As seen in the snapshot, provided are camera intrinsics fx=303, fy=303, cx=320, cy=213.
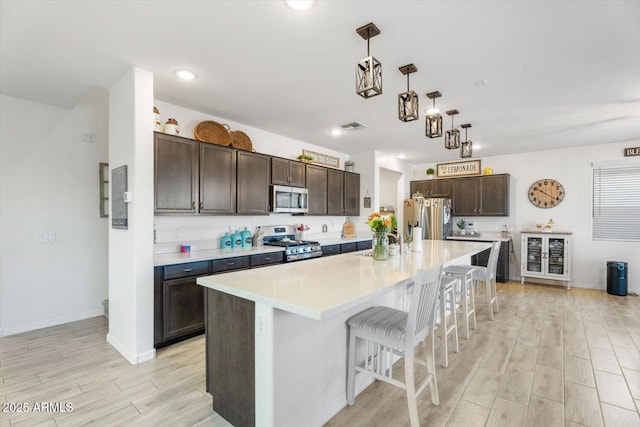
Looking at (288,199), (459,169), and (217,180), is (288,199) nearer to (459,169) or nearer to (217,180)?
(217,180)

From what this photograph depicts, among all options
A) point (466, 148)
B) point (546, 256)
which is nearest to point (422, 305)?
point (466, 148)

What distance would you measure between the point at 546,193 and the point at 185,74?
6.51 meters

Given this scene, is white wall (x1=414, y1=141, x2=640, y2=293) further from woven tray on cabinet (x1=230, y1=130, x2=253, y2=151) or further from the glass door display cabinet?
woven tray on cabinet (x1=230, y1=130, x2=253, y2=151)

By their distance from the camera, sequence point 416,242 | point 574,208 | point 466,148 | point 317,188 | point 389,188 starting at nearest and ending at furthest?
1. point 416,242
2. point 466,148
3. point 317,188
4. point 574,208
5. point 389,188

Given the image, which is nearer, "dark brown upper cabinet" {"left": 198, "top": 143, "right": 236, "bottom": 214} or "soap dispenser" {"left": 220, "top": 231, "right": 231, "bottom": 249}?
"dark brown upper cabinet" {"left": 198, "top": 143, "right": 236, "bottom": 214}

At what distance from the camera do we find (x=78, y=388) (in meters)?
2.27

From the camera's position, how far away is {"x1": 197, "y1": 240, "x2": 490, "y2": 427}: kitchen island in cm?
154

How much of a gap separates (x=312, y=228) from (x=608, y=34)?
14.0 feet

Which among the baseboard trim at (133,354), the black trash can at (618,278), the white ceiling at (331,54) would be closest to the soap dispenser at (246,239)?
the white ceiling at (331,54)

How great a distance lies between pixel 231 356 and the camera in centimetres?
179

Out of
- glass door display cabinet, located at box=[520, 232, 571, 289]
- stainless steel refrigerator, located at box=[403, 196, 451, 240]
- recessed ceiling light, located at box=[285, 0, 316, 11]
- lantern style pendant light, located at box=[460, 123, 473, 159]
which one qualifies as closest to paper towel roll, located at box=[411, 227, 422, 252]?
lantern style pendant light, located at box=[460, 123, 473, 159]

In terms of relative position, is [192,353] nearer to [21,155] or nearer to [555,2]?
[21,155]

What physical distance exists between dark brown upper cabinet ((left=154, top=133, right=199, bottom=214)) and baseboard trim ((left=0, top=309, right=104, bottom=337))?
1972mm

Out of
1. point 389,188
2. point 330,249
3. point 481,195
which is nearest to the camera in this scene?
point 330,249
